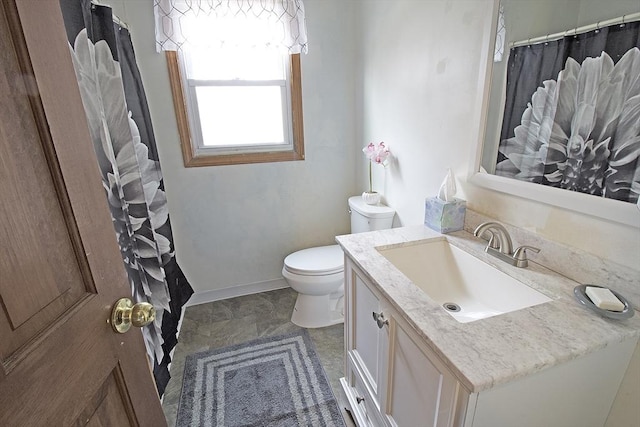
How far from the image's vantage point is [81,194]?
578 millimetres

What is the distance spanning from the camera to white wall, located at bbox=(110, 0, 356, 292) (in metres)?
2.01

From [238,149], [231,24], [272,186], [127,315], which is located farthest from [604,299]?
[231,24]

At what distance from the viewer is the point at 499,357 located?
66 cm

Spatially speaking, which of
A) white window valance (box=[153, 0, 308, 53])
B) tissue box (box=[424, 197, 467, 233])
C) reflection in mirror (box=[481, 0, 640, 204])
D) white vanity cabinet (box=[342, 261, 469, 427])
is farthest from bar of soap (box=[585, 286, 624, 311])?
white window valance (box=[153, 0, 308, 53])

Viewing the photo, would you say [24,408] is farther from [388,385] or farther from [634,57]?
[634,57]

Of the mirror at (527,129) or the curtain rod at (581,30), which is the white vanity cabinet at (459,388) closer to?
the mirror at (527,129)

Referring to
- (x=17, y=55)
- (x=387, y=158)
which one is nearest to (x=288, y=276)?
(x=387, y=158)

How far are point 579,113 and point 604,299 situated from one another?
51 centimetres

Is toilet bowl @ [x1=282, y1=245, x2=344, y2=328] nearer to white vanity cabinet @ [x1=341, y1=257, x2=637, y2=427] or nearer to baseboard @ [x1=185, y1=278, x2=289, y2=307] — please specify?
baseboard @ [x1=185, y1=278, x2=289, y2=307]

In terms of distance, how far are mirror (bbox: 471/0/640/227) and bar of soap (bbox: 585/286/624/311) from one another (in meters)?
0.19

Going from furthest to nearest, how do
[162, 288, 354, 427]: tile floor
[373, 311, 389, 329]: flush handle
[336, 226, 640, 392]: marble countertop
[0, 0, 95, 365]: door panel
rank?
[162, 288, 354, 427]: tile floor, [373, 311, 389, 329]: flush handle, [336, 226, 640, 392]: marble countertop, [0, 0, 95, 365]: door panel

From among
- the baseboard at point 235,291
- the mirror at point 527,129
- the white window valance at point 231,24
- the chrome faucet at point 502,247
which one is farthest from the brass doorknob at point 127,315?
the baseboard at point 235,291

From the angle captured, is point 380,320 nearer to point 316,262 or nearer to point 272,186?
point 316,262

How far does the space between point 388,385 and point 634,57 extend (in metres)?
1.13
